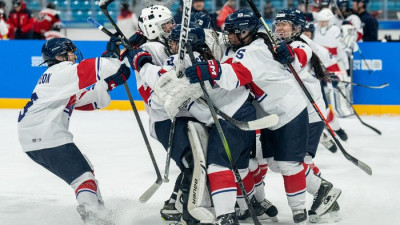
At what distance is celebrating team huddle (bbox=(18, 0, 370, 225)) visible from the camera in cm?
354

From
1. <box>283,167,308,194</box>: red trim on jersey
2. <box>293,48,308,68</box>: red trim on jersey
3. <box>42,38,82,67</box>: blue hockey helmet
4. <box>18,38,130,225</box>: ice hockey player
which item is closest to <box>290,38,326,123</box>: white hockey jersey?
<box>293,48,308,68</box>: red trim on jersey

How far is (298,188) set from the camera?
3.83 m

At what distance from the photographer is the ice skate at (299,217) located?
3859 millimetres

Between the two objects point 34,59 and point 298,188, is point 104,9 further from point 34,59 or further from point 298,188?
point 34,59

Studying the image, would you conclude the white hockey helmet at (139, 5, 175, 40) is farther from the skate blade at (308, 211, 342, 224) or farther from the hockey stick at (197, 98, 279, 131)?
the skate blade at (308, 211, 342, 224)

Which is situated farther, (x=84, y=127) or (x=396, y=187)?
(x=84, y=127)

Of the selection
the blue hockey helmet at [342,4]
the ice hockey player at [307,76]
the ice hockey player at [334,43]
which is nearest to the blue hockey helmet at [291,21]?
the ice hockey player at [307,76]

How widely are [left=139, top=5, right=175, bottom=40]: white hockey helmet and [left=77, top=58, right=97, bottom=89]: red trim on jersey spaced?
0.38 metres

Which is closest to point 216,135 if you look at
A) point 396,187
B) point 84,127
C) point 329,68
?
point 396,187

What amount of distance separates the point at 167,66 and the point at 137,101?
4809 millimetres

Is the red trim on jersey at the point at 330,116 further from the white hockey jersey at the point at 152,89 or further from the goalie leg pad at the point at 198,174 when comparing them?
the goalie leg pad at the point at 198,174

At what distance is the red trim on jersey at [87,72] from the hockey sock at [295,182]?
986 mm

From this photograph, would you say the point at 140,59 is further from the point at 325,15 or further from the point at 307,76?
the point at 325,15

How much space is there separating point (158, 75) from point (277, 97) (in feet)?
1.95
